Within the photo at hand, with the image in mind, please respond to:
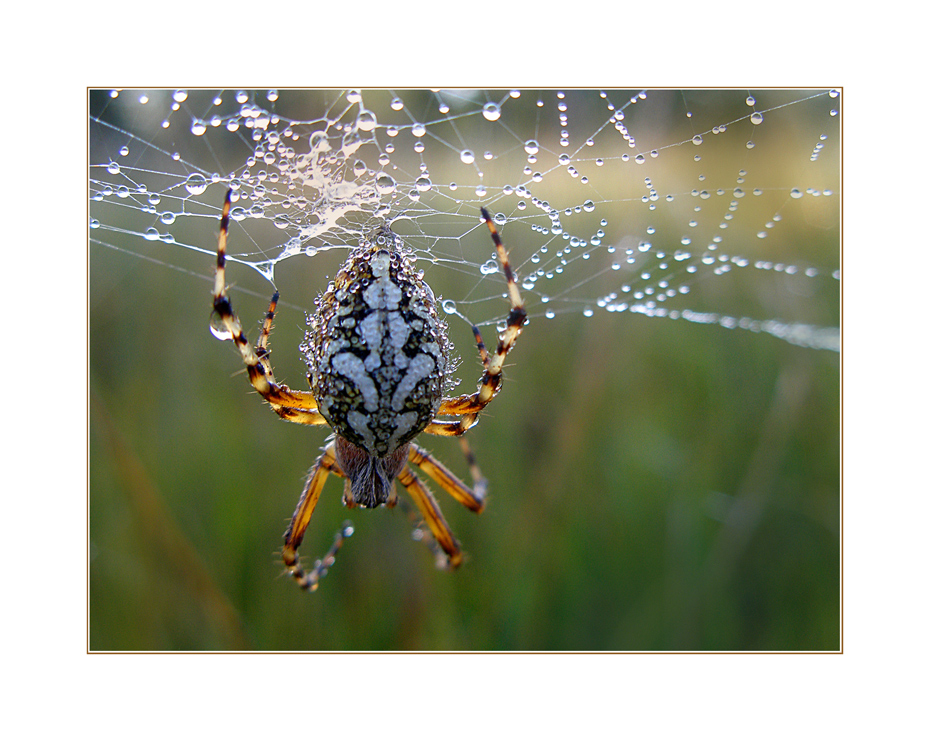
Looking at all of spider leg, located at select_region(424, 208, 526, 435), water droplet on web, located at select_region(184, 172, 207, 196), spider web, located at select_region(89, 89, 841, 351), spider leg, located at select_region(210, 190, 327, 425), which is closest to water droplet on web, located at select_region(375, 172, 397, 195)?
spider web, located at select_region(89, 89, 841, 351)

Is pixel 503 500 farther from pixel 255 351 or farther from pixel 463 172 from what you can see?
pixel 463 172

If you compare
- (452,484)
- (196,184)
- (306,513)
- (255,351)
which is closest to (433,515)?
(452,484)

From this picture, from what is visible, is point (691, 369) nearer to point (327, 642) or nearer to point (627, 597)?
point (627, 597)

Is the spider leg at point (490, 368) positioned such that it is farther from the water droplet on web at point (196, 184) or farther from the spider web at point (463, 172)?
the water droplet on web at point (196, 184)

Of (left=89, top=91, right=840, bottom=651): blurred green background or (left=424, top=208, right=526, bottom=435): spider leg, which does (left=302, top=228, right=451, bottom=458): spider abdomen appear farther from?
(left=89, top=91, right=840, bottom=651): blurred green background

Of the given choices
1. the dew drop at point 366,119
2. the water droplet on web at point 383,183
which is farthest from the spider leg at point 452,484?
the dew drop at point 366,119

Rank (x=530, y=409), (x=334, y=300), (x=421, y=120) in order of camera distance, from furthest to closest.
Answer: (x=530, y=409)
(x=421, y=120)
(x=334, y=300)
